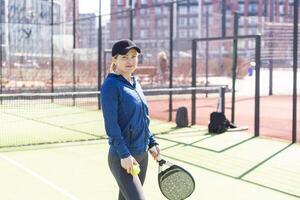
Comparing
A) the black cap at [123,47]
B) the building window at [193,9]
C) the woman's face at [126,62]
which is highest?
the building window at [193,9]

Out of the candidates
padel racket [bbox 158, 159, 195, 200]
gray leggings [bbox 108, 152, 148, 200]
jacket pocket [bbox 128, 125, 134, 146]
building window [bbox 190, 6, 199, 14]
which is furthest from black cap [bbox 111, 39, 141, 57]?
building window [bbox 190, 6, 199, 14]

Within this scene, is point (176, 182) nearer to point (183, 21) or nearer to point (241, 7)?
point (183, 21)

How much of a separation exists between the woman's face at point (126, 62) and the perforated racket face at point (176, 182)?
33.4 inches

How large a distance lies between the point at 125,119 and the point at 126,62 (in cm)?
41

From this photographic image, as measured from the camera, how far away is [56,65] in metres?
35.1

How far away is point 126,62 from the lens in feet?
12.4

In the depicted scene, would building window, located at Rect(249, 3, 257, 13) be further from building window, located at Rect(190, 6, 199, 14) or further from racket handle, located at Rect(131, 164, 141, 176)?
racket handle, located at Rect(131, 164, 141, 176)

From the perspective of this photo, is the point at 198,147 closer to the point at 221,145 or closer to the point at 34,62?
the point at 221,145

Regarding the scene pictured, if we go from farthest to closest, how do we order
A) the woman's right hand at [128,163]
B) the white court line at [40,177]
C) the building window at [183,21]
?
the building window at [183,21] < the white court line at [40,177] < the woman's right hand at [128,163]

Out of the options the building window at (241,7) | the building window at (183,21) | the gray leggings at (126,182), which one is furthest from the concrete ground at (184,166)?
the building window at (241,7)

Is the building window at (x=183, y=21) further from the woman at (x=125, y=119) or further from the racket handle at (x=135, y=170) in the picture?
the racket handle at (x=135, y=170)

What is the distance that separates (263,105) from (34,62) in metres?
21.1

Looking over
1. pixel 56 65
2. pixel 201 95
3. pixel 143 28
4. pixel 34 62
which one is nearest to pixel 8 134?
pixel 201 95

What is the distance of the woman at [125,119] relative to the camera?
365cm
